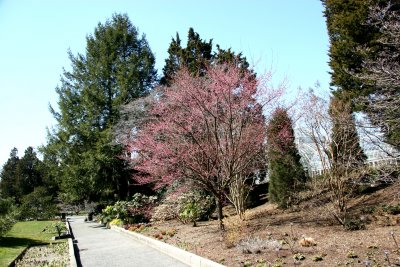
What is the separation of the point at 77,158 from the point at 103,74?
21.5ft

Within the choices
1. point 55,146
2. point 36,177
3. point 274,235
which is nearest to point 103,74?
point 55,146

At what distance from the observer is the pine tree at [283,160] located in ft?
40.6

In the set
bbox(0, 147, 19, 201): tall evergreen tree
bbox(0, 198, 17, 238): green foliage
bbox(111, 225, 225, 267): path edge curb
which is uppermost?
bbox(0, 147, 19, 201): tall evergreen tree

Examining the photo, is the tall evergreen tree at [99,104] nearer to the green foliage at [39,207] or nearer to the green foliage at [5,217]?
the green foliage at [39,207]

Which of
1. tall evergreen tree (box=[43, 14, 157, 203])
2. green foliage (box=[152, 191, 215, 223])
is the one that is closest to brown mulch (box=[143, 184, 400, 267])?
green foliage (box=[152, 191, 215, 223])

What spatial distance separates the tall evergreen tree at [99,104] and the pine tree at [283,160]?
41.3 feet

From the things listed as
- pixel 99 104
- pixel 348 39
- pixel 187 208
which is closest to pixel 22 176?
pixel 99 104

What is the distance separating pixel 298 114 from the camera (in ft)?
38.3

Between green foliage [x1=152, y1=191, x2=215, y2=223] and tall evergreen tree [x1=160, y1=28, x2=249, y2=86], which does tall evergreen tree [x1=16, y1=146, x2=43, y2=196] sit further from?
green foliage [x1=152, y1=191, x2=215, y2=223]

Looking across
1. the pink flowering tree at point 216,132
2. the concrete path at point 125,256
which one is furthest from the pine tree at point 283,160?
the concrete path at point 125,256

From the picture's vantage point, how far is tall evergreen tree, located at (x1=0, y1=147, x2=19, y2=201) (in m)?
57.0

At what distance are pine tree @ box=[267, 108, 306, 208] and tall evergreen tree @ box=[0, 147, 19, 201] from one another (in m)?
53.4

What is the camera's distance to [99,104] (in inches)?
995

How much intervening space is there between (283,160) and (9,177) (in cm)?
5899
